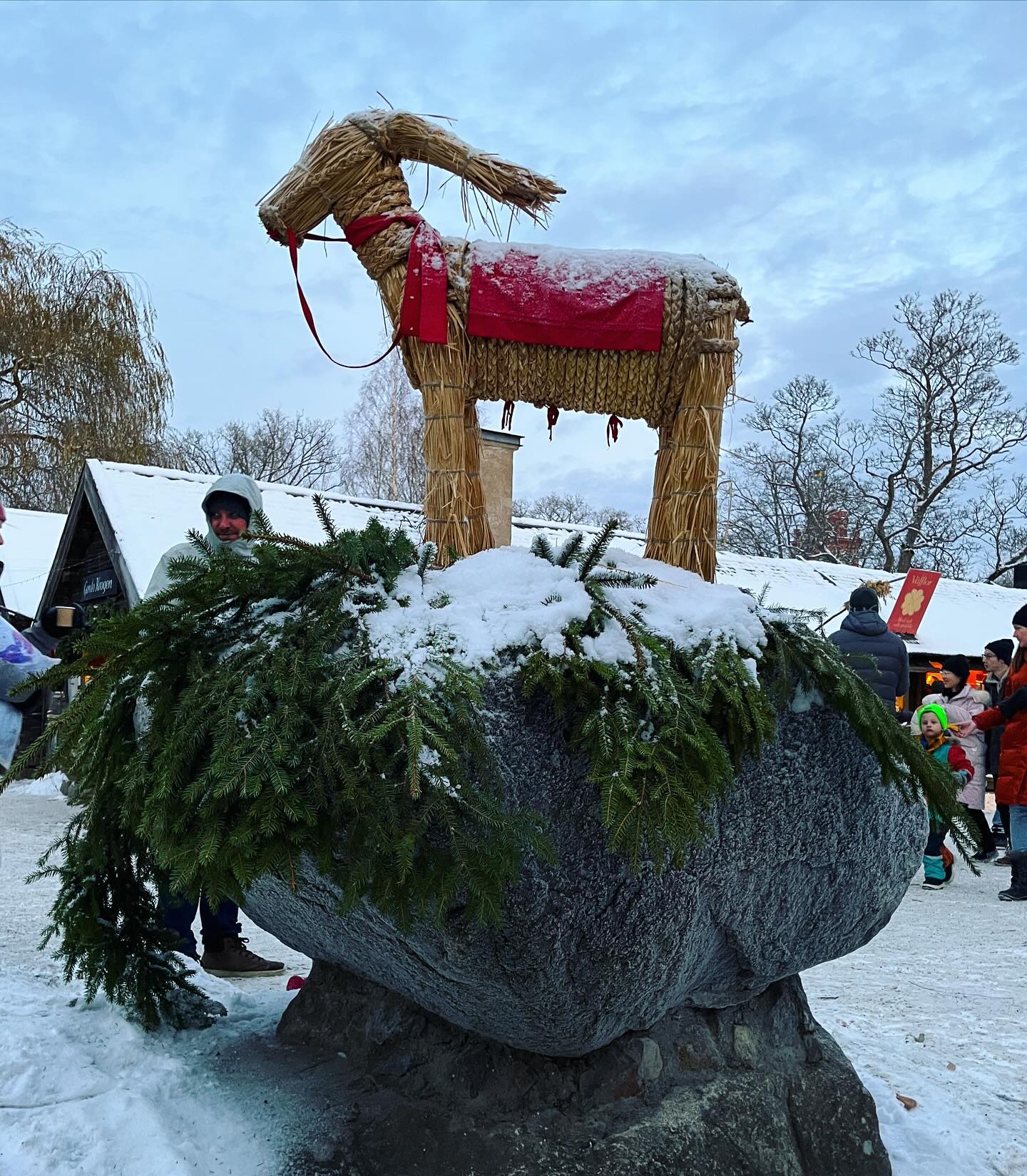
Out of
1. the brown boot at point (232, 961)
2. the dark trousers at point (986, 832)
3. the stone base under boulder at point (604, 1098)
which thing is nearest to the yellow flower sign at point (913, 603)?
the dark trousers at point (986, 832)

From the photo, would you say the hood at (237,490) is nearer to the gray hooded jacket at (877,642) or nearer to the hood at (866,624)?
the gray hooded jacket at (877,642)

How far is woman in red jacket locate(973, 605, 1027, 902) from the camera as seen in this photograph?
588 centimetres

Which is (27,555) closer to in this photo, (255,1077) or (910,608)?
(910,608)

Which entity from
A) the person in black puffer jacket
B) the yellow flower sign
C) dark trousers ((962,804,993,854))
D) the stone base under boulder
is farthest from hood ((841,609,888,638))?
the yellow flower sign

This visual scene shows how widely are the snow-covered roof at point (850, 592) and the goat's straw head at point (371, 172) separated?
378 inches

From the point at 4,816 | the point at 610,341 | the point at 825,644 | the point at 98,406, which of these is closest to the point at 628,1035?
the point at 825,644

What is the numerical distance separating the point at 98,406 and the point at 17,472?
1745 mm

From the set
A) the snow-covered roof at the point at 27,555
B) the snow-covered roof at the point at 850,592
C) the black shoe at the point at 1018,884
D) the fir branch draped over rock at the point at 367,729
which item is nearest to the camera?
the fir branch draped over rock at the point at 367,729

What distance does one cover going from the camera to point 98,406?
16.4m

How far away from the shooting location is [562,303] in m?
2.69

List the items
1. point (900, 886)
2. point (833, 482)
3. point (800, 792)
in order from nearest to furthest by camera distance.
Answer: point (800, 792), point (900, 886), point (833, 482)

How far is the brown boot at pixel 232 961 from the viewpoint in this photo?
12.6 ft

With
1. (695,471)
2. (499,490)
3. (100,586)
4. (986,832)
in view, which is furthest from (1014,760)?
(100,586)

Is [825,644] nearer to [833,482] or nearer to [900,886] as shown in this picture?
[900,886]
